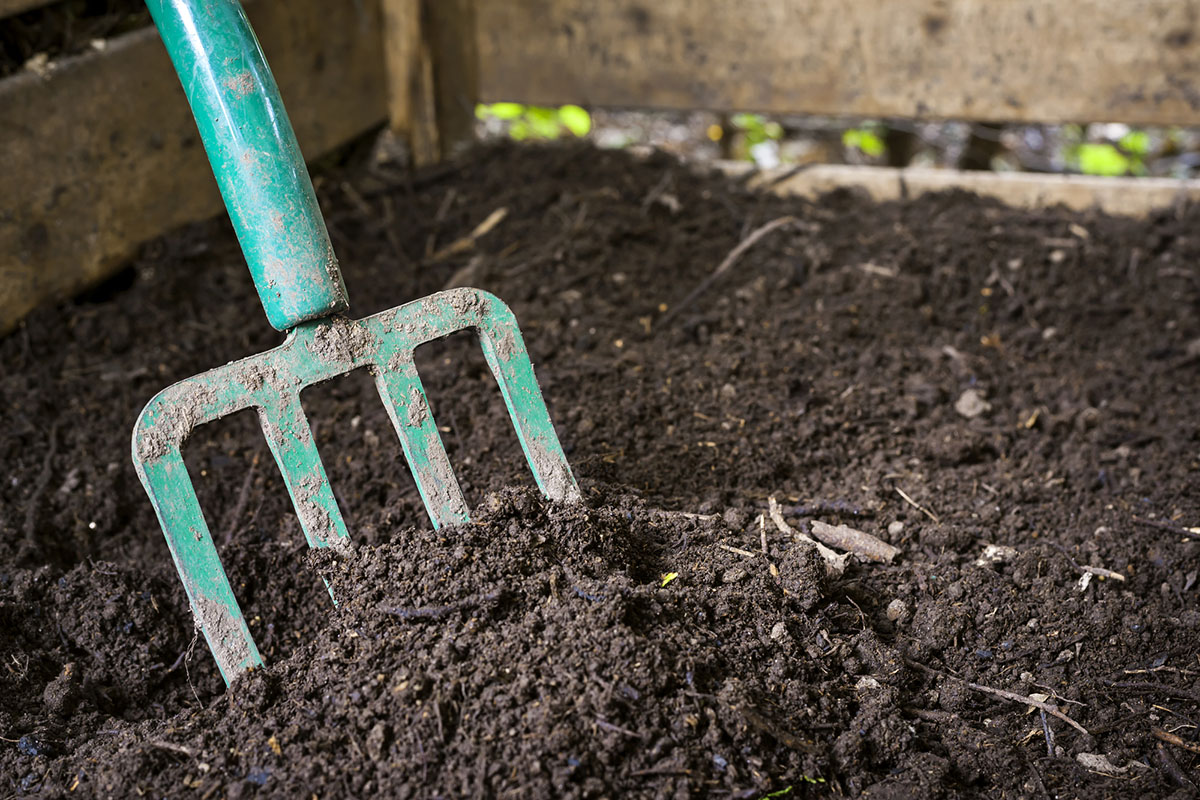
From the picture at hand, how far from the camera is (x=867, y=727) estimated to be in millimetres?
1477

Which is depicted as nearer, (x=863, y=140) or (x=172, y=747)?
(x=172, y=747)

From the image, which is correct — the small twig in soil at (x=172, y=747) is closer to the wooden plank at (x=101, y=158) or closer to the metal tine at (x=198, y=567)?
the metal tine at (x=198, y=567)

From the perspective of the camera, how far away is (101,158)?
2.47 meters

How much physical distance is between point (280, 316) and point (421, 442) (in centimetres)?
31

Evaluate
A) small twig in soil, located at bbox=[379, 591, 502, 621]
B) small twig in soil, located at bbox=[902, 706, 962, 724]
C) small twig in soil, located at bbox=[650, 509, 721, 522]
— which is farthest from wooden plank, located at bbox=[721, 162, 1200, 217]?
small twig in soil, located at bbox=[379, 591, 502, 621]

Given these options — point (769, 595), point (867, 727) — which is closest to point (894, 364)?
point (769, 595)

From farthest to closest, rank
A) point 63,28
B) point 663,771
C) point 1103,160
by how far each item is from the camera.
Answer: point 1103,160
point 63,28
point 663,771

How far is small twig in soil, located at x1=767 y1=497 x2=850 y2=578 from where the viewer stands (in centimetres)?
174

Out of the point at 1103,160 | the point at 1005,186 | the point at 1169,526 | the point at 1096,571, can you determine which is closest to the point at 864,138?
the point at 1103,160

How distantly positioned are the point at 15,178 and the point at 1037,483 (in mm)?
2344

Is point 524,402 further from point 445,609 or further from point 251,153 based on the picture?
point 251,153

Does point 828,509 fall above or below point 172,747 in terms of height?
below

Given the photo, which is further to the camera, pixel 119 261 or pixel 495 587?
pixel 119 261

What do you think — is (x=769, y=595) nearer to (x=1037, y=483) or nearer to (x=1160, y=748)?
(x=1160, y=748)
